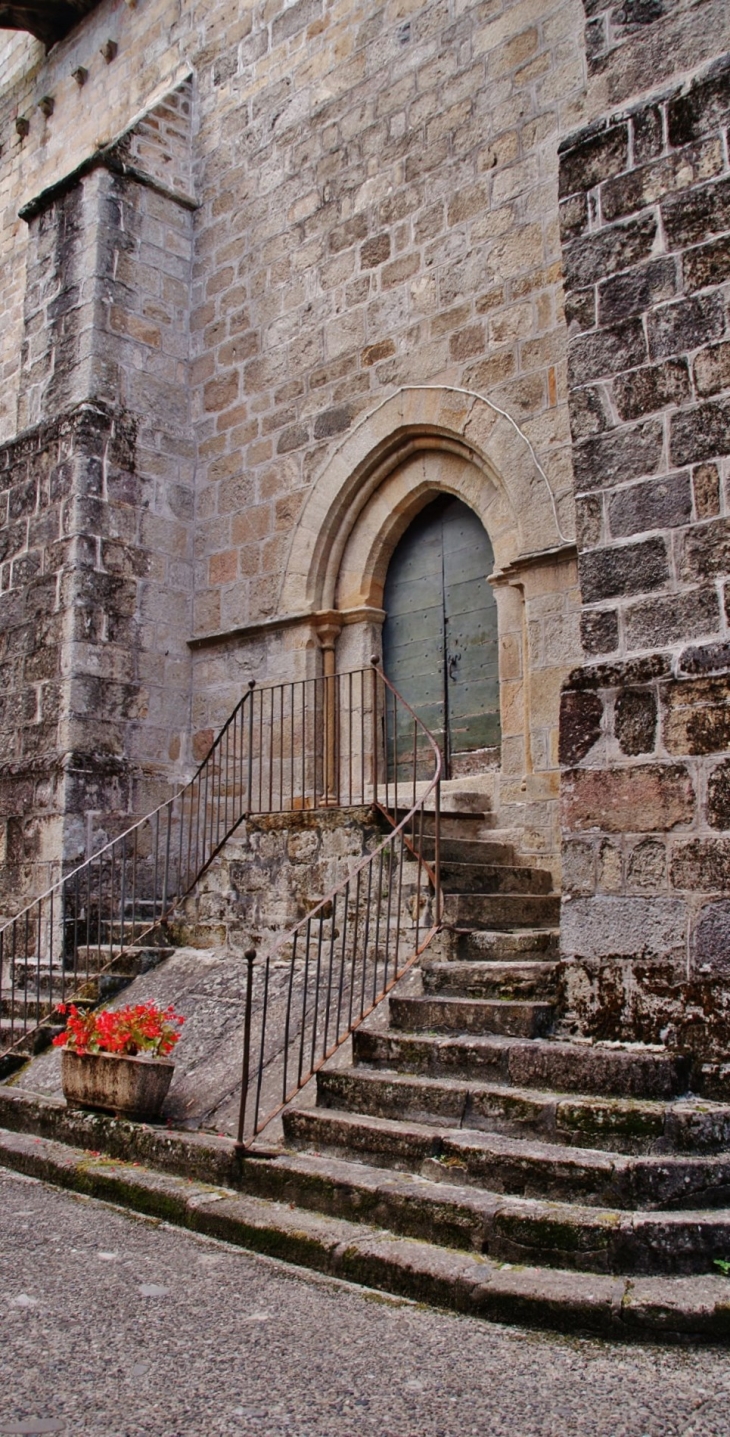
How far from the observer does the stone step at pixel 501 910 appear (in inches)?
219

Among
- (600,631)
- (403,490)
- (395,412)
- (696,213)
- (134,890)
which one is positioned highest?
(395,412)

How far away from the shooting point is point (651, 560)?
439cm

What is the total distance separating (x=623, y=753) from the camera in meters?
4.33

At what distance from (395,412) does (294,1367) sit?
20.4ft

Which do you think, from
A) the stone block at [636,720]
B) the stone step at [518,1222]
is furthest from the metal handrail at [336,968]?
the stone block at [636,720]

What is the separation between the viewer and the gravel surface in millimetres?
2484

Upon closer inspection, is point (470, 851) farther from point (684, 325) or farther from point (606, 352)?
point (684, 325)

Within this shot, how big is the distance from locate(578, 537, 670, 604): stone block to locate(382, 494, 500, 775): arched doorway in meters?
2.81

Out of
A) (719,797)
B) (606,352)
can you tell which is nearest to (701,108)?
(606,352)

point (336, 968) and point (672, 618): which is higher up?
point (672, 618)

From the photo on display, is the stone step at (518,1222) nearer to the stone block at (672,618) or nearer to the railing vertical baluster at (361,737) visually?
the stone block at (672,618)

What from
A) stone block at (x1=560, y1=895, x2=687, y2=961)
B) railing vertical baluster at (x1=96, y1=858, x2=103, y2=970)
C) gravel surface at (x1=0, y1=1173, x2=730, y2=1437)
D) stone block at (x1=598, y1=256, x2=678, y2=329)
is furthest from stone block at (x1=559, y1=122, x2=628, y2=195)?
railing vertical baluster at (x1=96, y1=858, x2=103, y2=970)

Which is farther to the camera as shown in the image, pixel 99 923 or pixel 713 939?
pixel 99 923

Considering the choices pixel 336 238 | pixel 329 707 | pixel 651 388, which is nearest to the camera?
pixel 651 388
